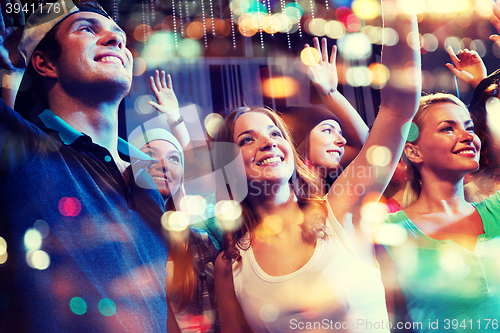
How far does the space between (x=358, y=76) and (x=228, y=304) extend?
4.13 ft

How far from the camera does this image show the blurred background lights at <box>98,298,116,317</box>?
1.24 metres

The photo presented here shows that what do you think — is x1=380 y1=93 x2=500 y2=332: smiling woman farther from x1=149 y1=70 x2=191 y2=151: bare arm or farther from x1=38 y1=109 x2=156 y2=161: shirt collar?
x1=38 y1=109 x2=156 y2=161: shirt collar

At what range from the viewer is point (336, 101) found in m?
1.70

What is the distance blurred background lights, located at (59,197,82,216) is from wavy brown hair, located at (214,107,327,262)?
22.2 inches

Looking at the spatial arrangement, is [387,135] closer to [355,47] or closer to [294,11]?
[355,47]

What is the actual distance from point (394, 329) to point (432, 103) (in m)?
1.07

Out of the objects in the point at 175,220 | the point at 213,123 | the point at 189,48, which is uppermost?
the point at 189,48

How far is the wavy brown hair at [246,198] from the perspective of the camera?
4.91 feet

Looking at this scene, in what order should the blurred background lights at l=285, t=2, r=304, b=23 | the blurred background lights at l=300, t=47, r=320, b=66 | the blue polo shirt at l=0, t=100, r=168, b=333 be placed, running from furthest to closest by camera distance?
the blurred background lights at l=285, t=2, r=304, b=23
the blurred background lights at l=300, t=47, r=320, b=66
the blue polo shirt at l=0, t=100, r=168, b=333

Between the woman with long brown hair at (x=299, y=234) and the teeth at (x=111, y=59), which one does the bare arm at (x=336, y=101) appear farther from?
the teeth at (x=111, y=59)

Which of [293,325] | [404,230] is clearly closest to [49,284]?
[293,325]

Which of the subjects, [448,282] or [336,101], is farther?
[336,101]

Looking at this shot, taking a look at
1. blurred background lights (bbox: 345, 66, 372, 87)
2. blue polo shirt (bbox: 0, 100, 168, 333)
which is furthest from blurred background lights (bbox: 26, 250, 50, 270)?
blurred background lights (bbox: 345, 66, 372, 87)

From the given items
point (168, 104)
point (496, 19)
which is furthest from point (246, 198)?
point (496, 19)
